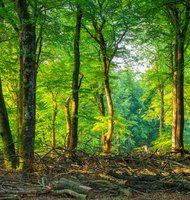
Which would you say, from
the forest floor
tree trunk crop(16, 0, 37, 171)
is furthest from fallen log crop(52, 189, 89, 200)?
tree trunk crop(16, 0, 37, 171)

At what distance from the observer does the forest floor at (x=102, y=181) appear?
6.38 meters

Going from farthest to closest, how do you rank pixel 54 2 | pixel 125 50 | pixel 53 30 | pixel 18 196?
pixel 125 50 < pixel 54 2 < pixel 53 30 < pixel 18 196

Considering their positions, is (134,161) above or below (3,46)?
below

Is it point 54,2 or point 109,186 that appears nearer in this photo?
point 109,186

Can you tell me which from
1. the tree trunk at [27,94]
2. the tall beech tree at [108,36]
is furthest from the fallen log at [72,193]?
the tall beech tree at [108,36]

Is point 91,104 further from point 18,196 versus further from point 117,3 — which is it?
point 18,196

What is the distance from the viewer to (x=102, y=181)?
707 centimetres

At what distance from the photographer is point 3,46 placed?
16.7m

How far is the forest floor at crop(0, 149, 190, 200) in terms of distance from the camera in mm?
6383

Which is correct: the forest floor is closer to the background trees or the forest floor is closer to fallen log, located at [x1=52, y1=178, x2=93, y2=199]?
fallen log, located at [x1=52, y1=178, x2=93, y2=199]

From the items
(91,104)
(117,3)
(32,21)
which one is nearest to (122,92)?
(91,104)

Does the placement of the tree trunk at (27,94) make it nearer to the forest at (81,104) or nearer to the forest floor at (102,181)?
the forest at (81,104)

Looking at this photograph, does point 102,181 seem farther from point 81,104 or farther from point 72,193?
point 81,104

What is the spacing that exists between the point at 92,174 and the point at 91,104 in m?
15.2
